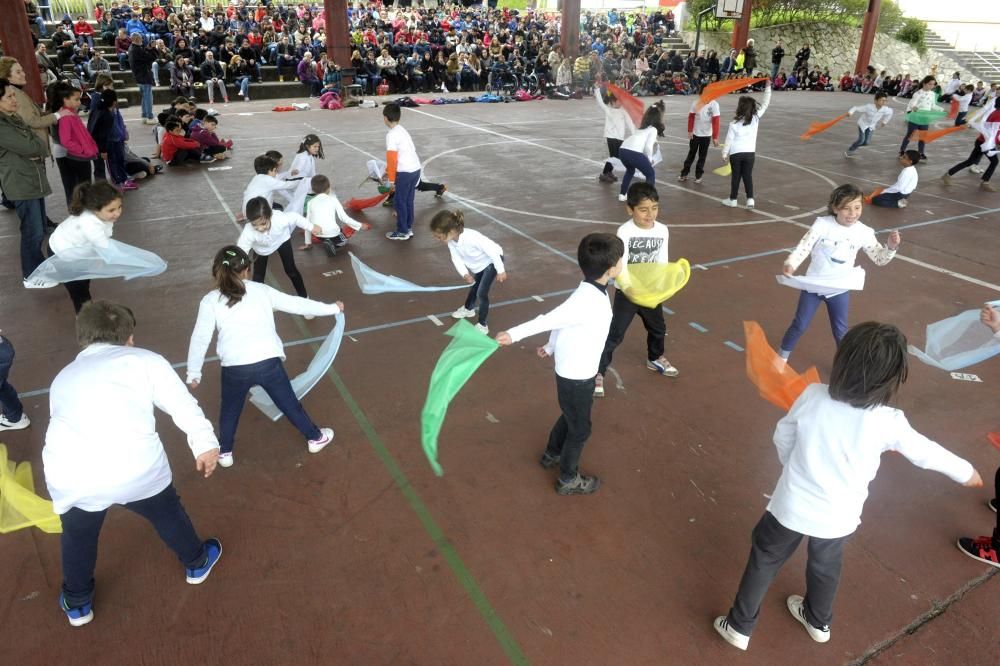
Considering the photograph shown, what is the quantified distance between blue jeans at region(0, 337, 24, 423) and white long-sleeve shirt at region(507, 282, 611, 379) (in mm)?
3552

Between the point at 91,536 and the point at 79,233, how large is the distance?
3214 millimetres

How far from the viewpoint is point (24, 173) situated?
22.0ft

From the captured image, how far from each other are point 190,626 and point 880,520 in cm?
399

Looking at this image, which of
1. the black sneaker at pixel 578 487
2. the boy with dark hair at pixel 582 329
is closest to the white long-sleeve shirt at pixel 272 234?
the boy with dark hair at pixel 582 329

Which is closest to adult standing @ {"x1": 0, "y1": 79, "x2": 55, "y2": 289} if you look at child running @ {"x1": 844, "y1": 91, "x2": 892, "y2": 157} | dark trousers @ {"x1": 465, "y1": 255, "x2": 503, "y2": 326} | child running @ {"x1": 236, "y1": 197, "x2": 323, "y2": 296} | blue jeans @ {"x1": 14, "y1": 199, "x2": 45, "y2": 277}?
blue jeans @ {"x1": 14, "y1": 199, "x2": 45, "y2": 277}

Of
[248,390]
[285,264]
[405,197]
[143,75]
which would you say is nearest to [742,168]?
[405,197]

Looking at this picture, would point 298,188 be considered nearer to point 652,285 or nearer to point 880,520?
point 652,285

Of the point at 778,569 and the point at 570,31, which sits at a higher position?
the point at 570,31

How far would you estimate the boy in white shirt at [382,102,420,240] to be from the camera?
8430 mm

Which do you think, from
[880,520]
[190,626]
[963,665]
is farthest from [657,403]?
[190,626]

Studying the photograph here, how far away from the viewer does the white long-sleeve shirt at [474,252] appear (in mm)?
5656

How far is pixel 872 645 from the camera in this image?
3113mm

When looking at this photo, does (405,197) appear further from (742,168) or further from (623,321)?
(742,168)

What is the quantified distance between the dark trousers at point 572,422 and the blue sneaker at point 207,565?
2083mm
